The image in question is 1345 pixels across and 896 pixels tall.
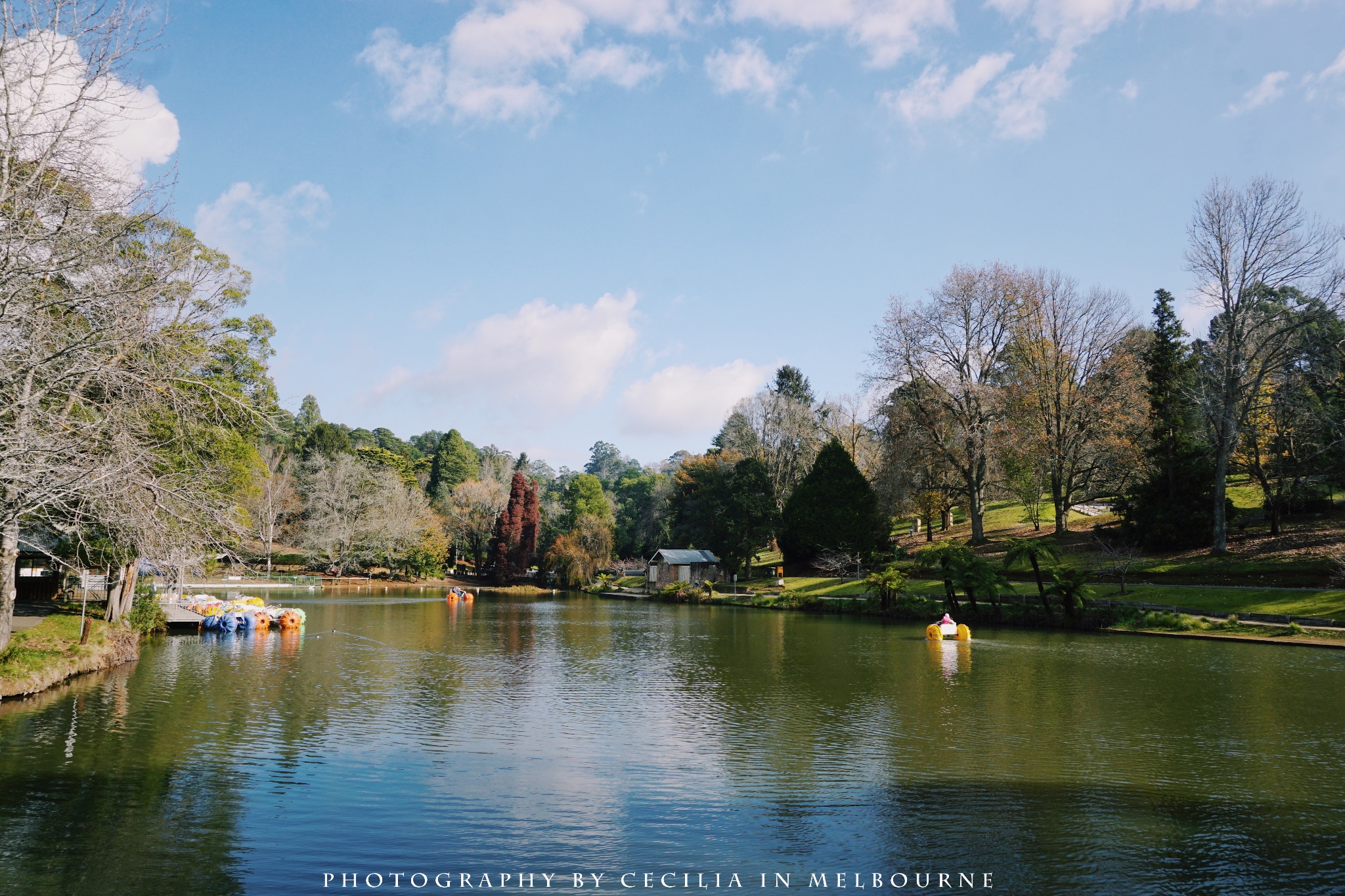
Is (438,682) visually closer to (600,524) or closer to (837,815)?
(837,815)

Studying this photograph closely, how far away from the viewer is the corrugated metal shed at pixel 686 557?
65625 mm

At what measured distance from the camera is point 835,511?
5353cm

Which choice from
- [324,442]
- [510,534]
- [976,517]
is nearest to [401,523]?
[510,534]

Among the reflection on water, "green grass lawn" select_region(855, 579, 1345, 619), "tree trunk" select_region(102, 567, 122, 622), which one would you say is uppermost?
"tree trunk" select_region(102, 567, 122, 622)

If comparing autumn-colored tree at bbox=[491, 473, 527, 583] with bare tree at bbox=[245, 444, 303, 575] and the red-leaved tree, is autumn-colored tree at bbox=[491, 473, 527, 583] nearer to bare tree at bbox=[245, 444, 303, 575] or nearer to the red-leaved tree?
the red-leaved tree

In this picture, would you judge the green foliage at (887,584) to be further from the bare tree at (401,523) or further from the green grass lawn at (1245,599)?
the bare tree at (401,523)

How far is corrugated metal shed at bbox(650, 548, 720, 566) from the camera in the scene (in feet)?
215

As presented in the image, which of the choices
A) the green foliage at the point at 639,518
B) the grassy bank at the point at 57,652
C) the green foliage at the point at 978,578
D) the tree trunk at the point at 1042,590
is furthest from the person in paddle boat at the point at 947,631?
the green foliage at the point at 639,518

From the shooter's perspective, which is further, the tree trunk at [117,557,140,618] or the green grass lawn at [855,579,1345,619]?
the green grass lawn at [855,579,1345,619]

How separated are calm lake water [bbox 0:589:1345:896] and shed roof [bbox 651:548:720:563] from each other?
41484 mm

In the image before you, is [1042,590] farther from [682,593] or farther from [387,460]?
[387,460]

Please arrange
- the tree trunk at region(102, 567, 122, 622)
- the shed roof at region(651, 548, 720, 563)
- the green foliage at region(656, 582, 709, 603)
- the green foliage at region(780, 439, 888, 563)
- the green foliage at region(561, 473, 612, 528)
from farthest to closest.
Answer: the green foliage at region(561, 473, 612, 528) → the shed roof at region(651, 548, 720, 563) → the green foliage at region(656, 582, 709, 603) → the green foliage at region(780, 439, 888, 563) → the tree trunk at region(102, 567, 122, 622)

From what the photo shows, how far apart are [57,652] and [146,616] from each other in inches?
414

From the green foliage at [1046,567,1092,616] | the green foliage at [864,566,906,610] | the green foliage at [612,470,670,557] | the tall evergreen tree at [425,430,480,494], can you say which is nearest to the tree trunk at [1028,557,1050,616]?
the green foliage at [1046,567,1092,616]
